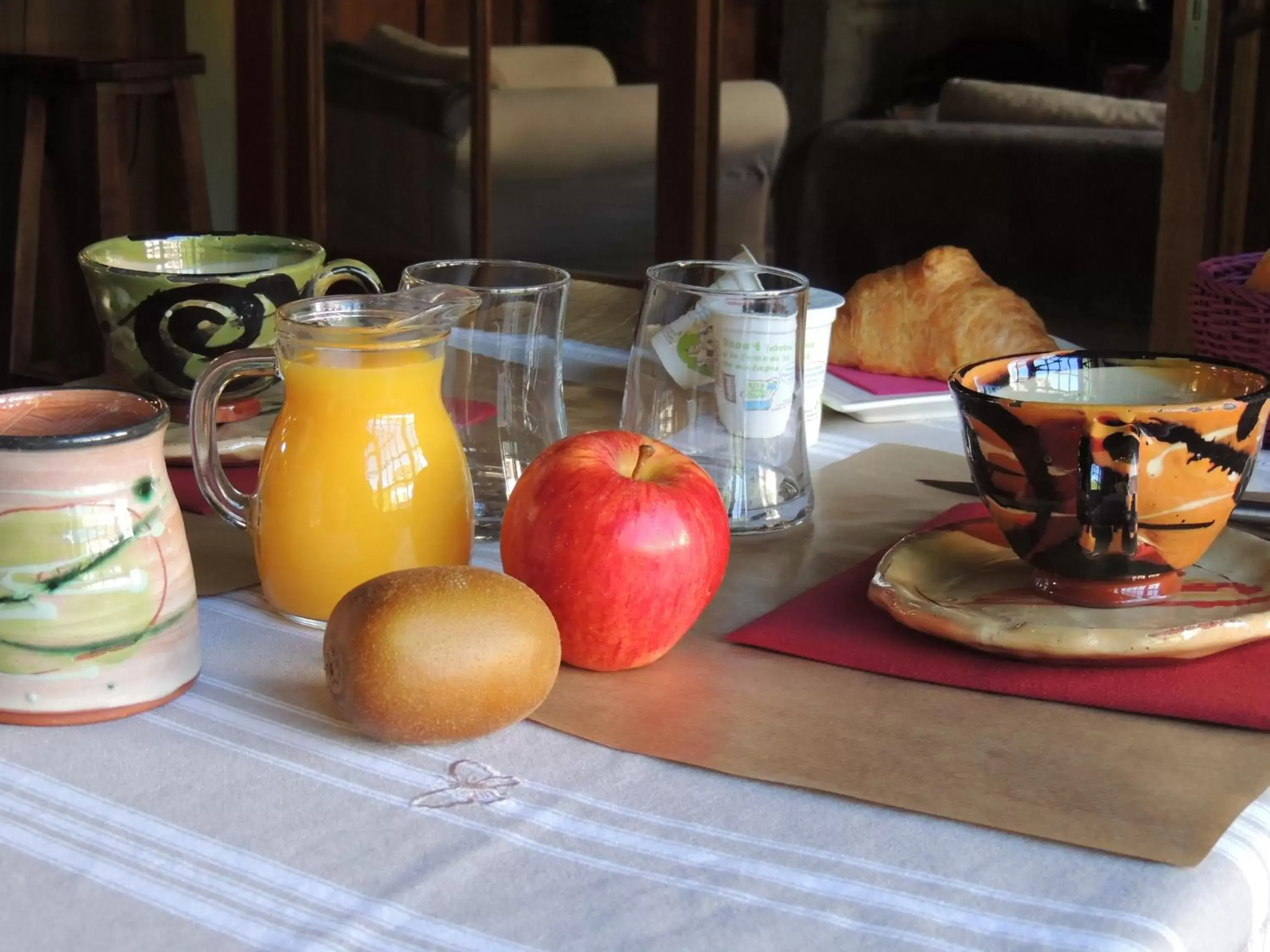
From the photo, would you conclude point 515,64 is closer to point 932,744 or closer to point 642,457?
point 642,457

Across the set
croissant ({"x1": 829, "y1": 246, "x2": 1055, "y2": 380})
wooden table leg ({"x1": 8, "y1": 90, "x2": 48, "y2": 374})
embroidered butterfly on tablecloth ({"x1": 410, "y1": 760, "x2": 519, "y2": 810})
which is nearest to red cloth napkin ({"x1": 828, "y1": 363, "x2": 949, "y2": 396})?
croissant ({"x1": 829, "y1": 246, "x2": 1055, "y2": 380})

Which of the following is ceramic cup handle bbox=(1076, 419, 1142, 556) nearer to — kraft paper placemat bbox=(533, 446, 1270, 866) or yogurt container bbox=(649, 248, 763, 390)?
kraft paper placemat bbox=(533, 446, 1270, 866)

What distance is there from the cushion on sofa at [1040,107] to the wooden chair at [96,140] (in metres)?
1.24

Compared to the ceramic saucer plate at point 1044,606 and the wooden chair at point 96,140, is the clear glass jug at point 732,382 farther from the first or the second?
the wooden chair at point 96,140

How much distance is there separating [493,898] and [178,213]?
228cm

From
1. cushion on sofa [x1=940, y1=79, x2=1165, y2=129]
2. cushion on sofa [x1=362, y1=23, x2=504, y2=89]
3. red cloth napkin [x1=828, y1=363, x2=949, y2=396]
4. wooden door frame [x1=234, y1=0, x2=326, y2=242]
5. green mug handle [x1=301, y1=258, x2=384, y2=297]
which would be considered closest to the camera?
green mug handle [x1=301, y1=258, x2=384, y2=297]

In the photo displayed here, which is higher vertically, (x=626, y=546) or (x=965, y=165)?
(x=965, y=165)

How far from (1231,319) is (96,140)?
5.79 ft

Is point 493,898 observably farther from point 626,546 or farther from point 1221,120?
point 1221,120

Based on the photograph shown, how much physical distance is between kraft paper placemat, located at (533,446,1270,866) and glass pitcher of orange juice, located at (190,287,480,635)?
0.10 meters

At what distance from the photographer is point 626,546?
1.81 ft

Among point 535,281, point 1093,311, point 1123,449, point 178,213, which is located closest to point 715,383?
point 535,281

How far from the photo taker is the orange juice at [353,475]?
0.58 meters

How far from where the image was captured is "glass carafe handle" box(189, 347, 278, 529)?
0.60m
